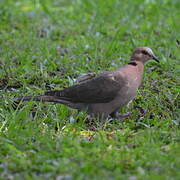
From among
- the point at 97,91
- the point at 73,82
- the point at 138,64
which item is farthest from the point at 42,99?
the point at 138,64

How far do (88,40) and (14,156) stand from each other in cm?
369

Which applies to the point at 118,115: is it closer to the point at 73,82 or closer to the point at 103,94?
the point at 103,94

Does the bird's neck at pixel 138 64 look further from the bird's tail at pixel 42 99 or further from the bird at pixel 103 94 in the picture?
the bird's tail at pixel 42 99

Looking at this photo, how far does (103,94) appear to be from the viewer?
558 cm

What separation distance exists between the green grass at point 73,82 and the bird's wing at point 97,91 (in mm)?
183

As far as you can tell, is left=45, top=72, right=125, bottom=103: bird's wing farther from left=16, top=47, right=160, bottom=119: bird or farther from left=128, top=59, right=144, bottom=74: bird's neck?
left=128, top=59, right=144, bottom=74: bird's neck

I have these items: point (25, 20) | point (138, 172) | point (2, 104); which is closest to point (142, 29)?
point (25, 20)

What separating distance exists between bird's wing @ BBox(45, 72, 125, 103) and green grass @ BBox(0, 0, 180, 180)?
0.18 metres

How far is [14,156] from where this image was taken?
13.7ft

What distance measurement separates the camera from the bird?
18.0ft

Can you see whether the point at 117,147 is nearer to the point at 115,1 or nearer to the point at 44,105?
the point at 44,105

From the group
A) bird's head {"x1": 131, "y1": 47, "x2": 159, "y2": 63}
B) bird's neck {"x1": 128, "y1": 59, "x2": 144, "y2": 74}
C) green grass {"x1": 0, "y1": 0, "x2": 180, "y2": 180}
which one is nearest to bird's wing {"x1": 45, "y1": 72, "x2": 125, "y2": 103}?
green grass {"x1": 0, "y1": 0, "x2": 180, "y2": 180}

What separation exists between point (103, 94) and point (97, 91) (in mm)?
79

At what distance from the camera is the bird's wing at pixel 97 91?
5.52 m
